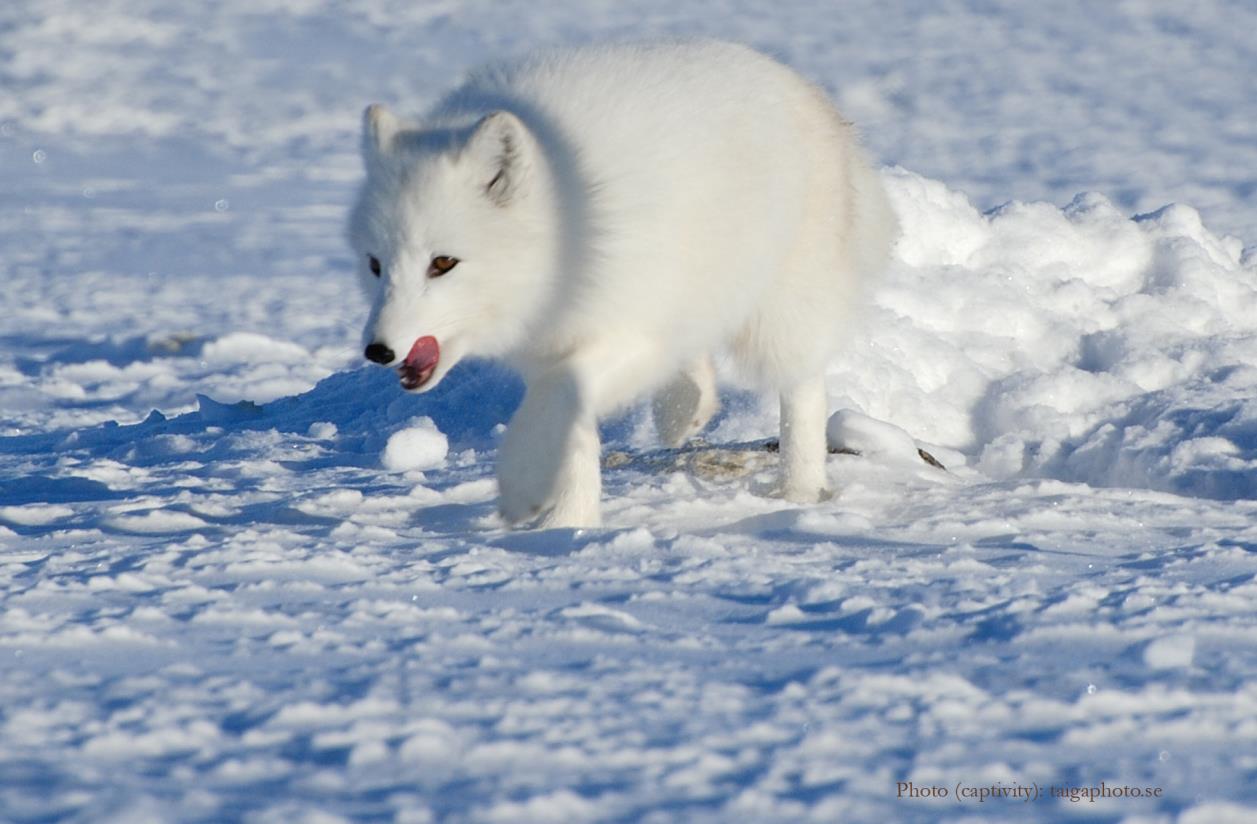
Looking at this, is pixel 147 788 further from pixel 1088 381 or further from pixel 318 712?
pixel 1088 381

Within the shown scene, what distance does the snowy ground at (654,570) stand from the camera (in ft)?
6.44

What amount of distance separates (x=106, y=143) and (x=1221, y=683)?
12.3 meters

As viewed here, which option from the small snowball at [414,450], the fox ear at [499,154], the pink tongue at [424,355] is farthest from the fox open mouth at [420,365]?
the small snowball at [414,450]

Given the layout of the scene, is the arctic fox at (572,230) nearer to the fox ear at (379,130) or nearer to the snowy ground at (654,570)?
the fox ear at (379,130)

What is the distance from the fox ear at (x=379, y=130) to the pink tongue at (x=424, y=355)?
445mm

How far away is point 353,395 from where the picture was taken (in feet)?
18.3

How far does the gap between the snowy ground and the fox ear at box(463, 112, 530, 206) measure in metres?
0.78

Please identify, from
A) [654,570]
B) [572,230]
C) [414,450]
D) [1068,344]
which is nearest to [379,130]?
[572,230]

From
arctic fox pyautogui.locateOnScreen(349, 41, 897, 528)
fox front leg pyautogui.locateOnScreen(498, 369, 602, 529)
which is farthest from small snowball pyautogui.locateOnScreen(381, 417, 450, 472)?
fox front leg pyautogui.locateOnScreen(498, 369, 602, 529)

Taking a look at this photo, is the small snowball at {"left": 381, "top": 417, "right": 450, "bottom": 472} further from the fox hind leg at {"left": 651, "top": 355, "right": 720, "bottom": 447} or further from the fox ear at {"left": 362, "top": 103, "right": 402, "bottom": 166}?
the fox ear at {"left": 362, "top": 103, "right": 402, "bottom": 166}

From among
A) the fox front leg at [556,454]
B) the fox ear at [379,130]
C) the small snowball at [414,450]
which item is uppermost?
the fox ear at [379,130]

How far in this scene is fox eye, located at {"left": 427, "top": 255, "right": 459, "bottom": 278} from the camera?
332 centimetres

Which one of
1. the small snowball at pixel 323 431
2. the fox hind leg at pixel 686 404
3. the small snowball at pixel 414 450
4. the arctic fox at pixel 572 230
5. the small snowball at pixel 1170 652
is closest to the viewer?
the small snowball at pixel 1170 652

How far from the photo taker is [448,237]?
331 cm
